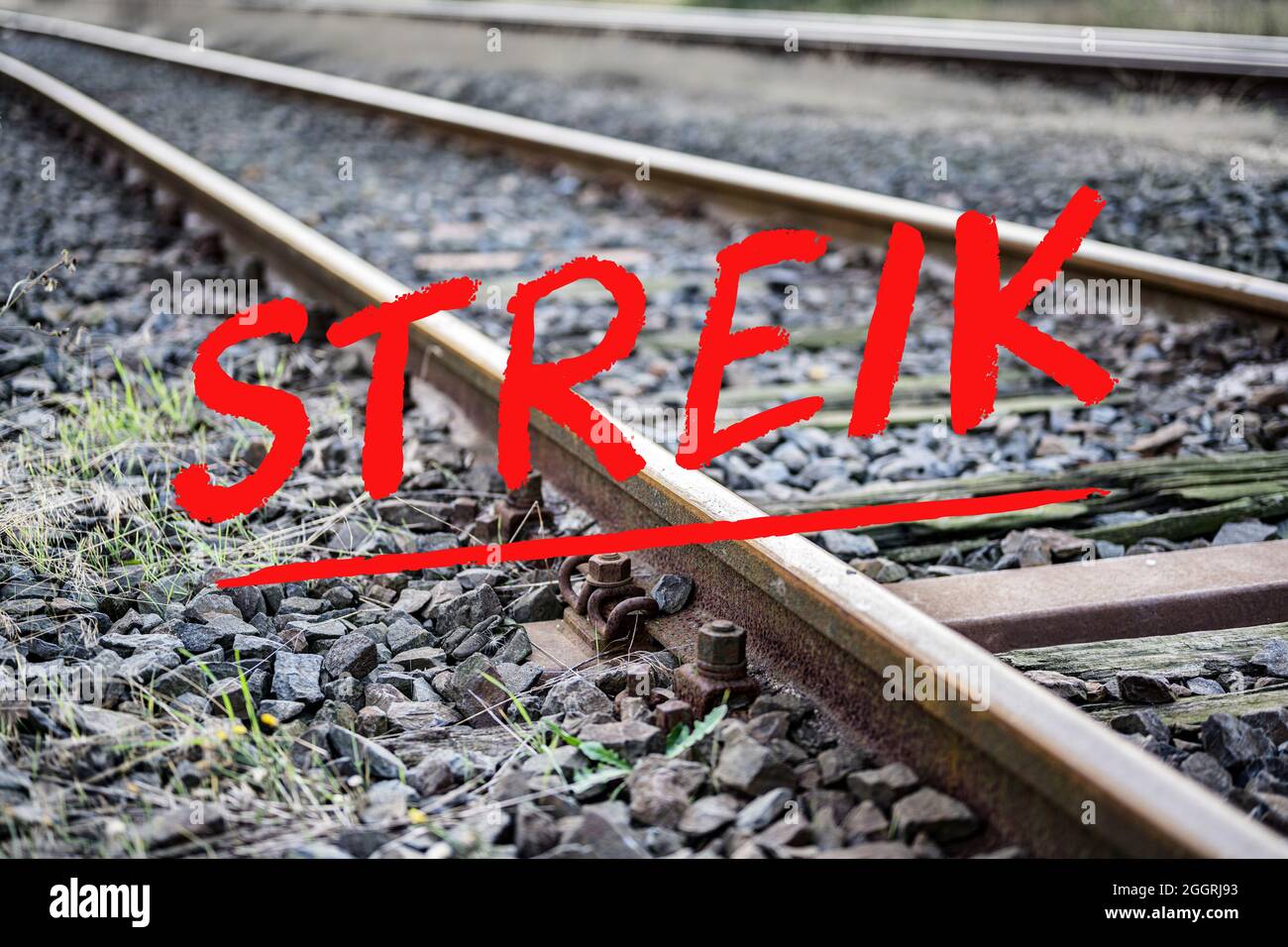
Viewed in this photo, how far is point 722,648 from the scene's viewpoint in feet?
7.17

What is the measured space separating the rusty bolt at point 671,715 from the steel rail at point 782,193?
2.90 meters

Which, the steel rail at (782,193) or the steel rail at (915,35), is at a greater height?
the steel rail at (915,35)

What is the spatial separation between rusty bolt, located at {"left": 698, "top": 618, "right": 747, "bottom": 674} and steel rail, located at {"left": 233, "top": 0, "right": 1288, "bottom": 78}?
6985 mm

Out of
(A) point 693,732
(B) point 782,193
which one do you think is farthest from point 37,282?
(B) point 782,193

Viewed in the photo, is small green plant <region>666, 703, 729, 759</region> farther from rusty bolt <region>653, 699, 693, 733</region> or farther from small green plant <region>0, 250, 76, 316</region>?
small green plant <region>0, 250, 76, 316</region>

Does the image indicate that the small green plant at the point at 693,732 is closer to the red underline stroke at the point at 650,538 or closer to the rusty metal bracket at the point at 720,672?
the rusty metal bracket at the point at 720,672

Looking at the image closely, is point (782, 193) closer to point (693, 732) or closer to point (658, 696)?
point (658, 696)

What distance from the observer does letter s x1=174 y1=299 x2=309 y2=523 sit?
Answer: 307 centimetres

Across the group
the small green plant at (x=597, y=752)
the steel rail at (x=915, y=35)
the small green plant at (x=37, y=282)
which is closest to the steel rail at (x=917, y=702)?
the small green plant at (x=597, y=752)

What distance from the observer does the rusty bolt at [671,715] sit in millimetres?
2148

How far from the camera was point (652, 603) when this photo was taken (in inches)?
97.7
